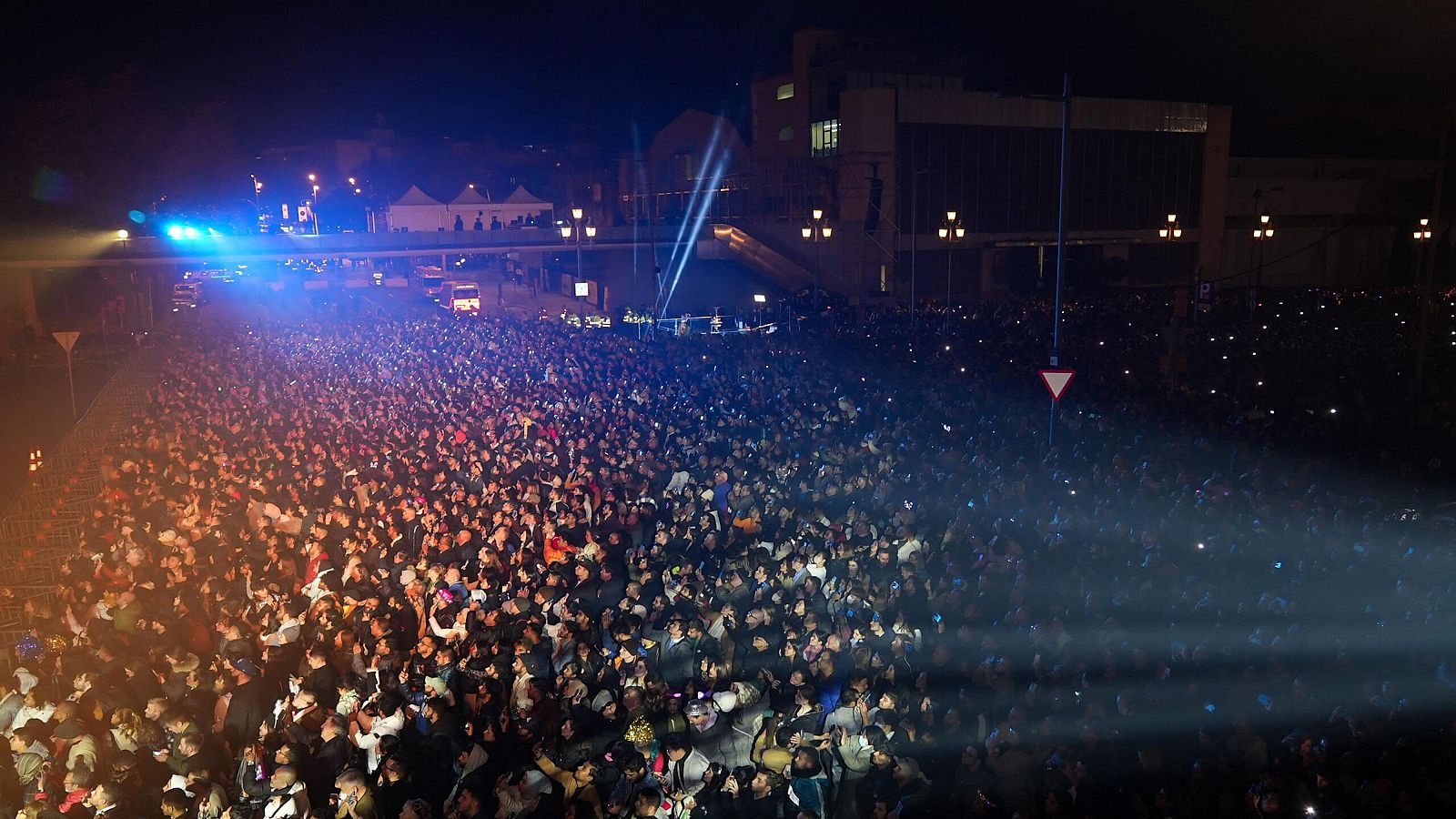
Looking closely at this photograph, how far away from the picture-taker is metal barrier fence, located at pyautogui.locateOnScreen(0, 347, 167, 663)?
1195 cm

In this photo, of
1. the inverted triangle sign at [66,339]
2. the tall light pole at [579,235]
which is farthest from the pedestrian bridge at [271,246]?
the inverted triangle sign at [66,339]

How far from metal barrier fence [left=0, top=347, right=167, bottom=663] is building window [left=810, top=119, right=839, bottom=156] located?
33964 mm

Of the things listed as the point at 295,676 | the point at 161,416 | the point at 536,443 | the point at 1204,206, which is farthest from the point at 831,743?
the point at 1204,206

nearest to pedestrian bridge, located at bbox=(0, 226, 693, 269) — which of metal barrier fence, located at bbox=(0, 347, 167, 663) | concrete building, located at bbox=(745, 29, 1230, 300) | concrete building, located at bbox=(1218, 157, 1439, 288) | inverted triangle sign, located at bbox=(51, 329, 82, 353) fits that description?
concrete building, located at bbox=(745, 29, 1230, 300)

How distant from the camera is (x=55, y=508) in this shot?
14078mm

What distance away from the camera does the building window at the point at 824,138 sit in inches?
1935

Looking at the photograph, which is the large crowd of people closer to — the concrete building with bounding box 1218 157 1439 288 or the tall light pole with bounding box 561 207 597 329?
Answer: the tall light pole with bounding box 561 207 597 329

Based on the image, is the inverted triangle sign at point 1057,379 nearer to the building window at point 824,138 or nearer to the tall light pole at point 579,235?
the tall light pole at point 579,235

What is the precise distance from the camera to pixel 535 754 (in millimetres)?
6336

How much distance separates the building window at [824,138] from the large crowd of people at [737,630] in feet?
120

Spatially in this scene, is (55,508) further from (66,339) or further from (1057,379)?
(1057,379)

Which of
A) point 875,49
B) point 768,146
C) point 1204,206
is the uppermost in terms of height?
point 875,49

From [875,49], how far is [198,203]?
115 ft

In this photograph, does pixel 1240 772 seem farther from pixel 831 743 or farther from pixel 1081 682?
pixel 831 743
